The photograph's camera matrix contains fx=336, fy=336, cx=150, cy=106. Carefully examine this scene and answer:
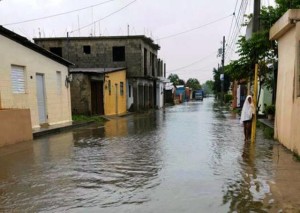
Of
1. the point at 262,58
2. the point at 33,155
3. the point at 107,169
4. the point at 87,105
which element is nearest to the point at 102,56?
the point at 87,105

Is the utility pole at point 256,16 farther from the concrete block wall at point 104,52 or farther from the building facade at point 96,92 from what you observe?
the concrete block wall at point 104,52

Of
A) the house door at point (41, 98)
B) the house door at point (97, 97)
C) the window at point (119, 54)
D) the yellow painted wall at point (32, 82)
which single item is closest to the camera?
the yellow painted wall at point (32, 82)

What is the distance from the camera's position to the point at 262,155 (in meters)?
9.33

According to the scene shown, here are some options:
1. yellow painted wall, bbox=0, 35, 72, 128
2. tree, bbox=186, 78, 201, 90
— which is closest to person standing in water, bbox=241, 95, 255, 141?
yellow painted wall, bbox=0, 35, 72, 128

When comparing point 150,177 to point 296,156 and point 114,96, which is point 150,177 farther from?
point 114,96

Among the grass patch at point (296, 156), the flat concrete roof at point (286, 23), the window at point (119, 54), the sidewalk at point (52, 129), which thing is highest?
the window at point (119, 54)

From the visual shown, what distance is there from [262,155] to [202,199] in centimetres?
435

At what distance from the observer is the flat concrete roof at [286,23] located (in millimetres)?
9123

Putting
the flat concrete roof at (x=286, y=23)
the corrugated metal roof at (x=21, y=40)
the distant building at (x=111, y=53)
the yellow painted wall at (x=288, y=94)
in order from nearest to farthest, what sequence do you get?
1. the flat concrete roof at (x=286, y=23)
2. the yellow painted wall at (x=288, y=94)
3. the corrugated metal roof at (x=21, y=40)
4. the distant building at (x=111, y=53)

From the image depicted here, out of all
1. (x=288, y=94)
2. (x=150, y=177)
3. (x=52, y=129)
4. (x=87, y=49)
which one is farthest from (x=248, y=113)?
(x=87, y=49)

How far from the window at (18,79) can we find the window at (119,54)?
61.9ft

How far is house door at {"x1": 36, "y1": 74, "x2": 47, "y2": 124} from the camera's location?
16.5m

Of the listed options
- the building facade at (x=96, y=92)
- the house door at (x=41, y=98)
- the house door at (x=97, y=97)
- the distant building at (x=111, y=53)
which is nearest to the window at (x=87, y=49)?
the distant building at (x=111, y=53)

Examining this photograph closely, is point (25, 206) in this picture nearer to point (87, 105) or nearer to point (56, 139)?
point (56, 139)
